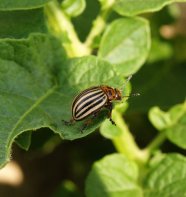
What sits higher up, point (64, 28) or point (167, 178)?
point (64, 28)

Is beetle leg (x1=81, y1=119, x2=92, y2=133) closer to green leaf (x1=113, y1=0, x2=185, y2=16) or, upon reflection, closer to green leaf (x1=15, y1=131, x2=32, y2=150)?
green leaf (x1=15, y1=131, x2=32, y2=150)

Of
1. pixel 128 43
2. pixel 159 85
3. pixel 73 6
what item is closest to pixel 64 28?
pixel 73 6

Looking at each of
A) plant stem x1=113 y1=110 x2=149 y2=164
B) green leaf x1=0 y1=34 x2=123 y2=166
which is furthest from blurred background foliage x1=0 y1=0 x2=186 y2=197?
green leaf x1=0 y1=34 x2=123 y2=166

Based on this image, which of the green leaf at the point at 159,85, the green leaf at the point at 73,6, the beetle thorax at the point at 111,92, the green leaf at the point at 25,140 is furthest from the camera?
the green leaf at the point at 159,85

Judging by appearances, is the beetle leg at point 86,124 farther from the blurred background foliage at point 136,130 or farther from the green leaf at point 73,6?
the blurred background foliage at point 136,130

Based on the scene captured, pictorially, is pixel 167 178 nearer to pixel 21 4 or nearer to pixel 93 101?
pixel 93 101

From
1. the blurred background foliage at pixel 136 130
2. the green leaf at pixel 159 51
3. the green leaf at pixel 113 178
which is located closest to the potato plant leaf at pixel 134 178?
the green leaf at pixel 113 178
